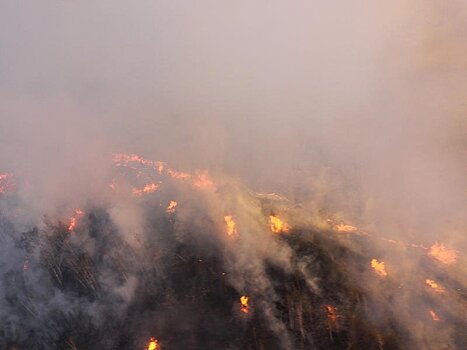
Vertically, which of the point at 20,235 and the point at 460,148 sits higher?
the point at 460,148

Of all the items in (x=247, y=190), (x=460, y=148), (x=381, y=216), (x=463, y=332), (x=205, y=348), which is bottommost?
(x=205, y=348)

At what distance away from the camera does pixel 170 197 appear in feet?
194

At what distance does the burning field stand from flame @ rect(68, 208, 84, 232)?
233 mm

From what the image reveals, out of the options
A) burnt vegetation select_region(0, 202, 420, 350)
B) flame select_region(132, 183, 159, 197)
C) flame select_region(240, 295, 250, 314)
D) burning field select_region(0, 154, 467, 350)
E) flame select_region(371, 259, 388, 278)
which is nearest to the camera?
burning field select_region(0, 154, 467, 350)

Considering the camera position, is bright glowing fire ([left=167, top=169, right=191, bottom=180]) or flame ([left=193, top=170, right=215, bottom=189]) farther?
bright glowing fire ([left=167, top=169, right=191, bottom=180])

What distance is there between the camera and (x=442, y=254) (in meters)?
43.1

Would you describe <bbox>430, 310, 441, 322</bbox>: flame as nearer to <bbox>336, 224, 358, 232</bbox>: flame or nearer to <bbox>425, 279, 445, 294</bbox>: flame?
<bbox>425, 279, 445, 294</bbox>: flame

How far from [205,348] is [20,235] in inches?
1452

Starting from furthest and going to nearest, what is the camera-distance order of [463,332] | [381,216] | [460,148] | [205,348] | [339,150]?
[339,150] < [460,148] < [381,216] < [205,348] < [463,332]

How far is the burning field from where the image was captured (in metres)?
39.5

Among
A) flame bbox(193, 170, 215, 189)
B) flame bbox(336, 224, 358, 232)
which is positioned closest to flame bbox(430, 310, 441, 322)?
flame bbox(336, 224, 358, 232)

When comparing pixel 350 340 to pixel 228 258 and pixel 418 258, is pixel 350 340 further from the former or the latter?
pixel 228 258

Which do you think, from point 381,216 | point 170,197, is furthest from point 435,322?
point 170,197

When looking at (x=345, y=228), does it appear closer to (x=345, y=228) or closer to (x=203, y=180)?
(x=345, y=228)
